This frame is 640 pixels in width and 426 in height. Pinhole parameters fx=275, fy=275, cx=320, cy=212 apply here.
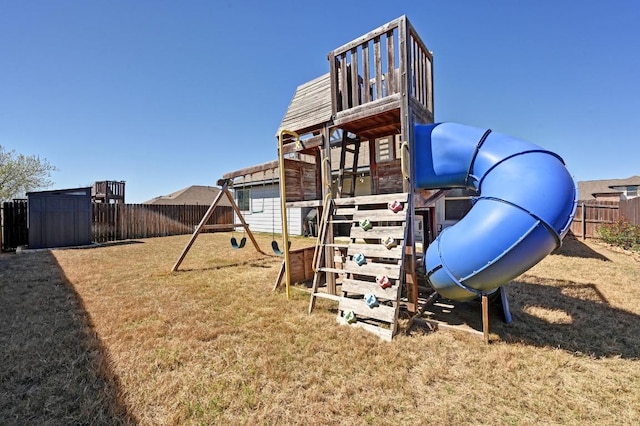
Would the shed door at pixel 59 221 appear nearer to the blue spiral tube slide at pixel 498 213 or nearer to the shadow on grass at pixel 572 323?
the blue spiral tube slide at pixel 498 213

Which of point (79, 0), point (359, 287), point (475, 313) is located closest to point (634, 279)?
point (475, 313)

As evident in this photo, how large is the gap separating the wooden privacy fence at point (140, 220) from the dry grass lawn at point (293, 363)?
35.6 ft

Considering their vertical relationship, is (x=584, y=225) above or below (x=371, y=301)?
above

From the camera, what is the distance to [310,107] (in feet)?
18.5

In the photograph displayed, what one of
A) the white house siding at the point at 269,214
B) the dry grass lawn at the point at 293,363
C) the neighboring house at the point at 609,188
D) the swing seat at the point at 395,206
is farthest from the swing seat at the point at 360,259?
the neighboring house at the point at 609,188

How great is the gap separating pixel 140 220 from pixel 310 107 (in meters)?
15.1

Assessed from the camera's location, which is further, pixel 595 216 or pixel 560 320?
pixel 595 216

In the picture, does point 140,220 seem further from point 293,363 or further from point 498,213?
point 498,213

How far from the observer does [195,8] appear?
288 inches

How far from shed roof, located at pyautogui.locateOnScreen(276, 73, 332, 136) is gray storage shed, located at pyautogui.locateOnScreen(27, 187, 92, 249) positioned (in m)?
11.7

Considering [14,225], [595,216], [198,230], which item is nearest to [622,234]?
[595,216]

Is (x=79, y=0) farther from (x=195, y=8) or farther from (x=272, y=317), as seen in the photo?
(x=272, y=317)

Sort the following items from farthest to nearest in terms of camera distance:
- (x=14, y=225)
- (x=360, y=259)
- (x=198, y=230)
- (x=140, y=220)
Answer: (x=140, y=220) → (x=14, y=225) → (x=198, y=230) → (x=360, y=259)

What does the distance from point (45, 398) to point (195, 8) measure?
8.67 m
